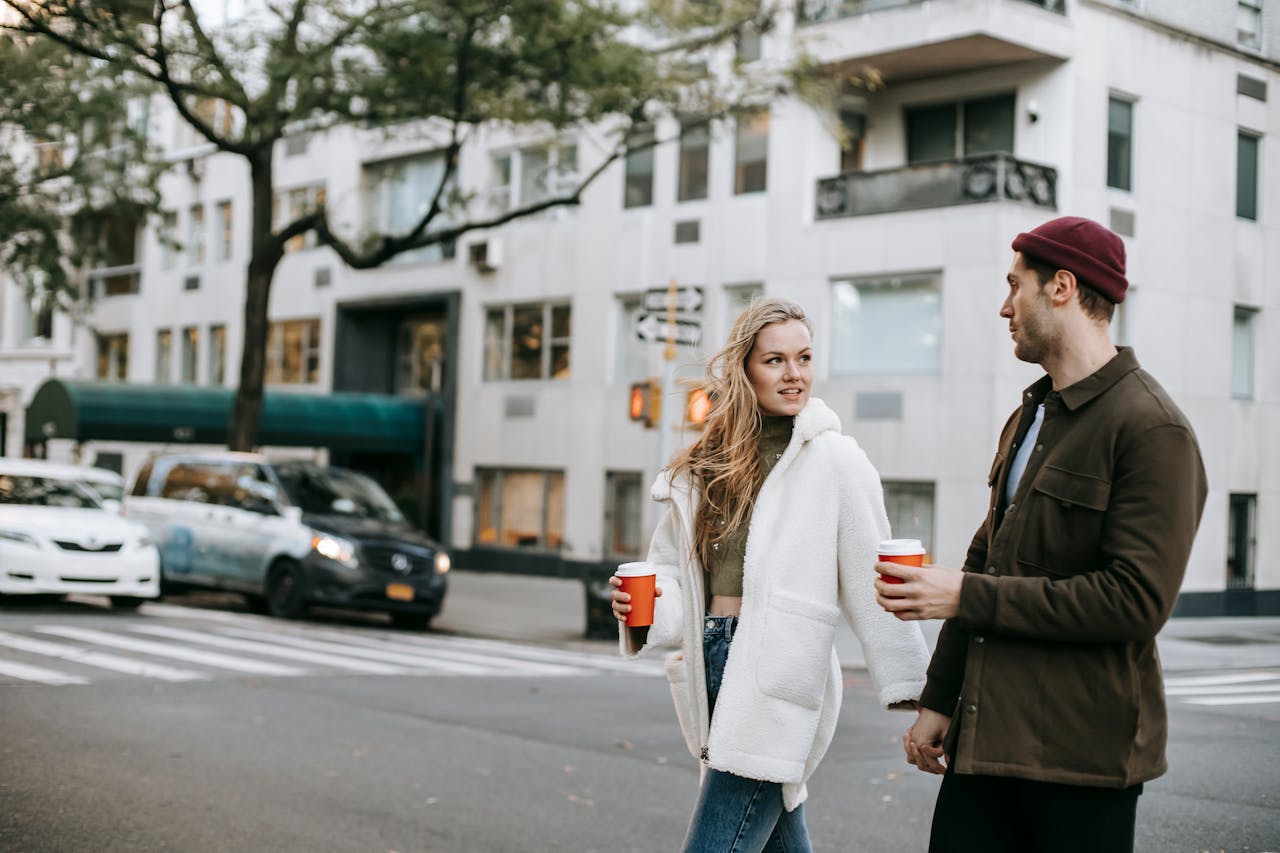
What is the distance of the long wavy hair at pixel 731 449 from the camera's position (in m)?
3.94

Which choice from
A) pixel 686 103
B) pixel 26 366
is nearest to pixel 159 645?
pixel 686 103

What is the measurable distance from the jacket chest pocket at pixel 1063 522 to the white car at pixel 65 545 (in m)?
15.5

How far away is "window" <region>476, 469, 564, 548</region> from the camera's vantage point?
2980 cm

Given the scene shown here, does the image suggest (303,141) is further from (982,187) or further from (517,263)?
(982,187)

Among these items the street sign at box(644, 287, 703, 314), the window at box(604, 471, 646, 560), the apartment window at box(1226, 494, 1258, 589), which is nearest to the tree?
the street sign at box(644, 287, 703, 314)

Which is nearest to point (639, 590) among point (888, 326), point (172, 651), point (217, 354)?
point (172, 651)

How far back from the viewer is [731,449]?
13.0 ft

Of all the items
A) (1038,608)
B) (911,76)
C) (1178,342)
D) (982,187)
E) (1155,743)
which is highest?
(911,76)

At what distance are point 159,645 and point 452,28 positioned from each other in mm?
9220

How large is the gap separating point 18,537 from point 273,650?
170 inches

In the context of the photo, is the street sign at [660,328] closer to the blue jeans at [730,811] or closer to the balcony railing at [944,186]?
the balcony railing at [944,186]

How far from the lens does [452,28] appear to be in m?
19.8

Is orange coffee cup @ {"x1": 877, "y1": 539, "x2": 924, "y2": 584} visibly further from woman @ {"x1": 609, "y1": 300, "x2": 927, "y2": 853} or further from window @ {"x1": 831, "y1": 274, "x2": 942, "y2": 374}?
window @ {"x1": 831, "y1": 274, "x2": 942, "y2": 374}

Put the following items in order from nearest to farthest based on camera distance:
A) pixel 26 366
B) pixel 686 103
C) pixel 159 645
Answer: pixel 159 645 < pixel 686 103 < pixel 26 366
